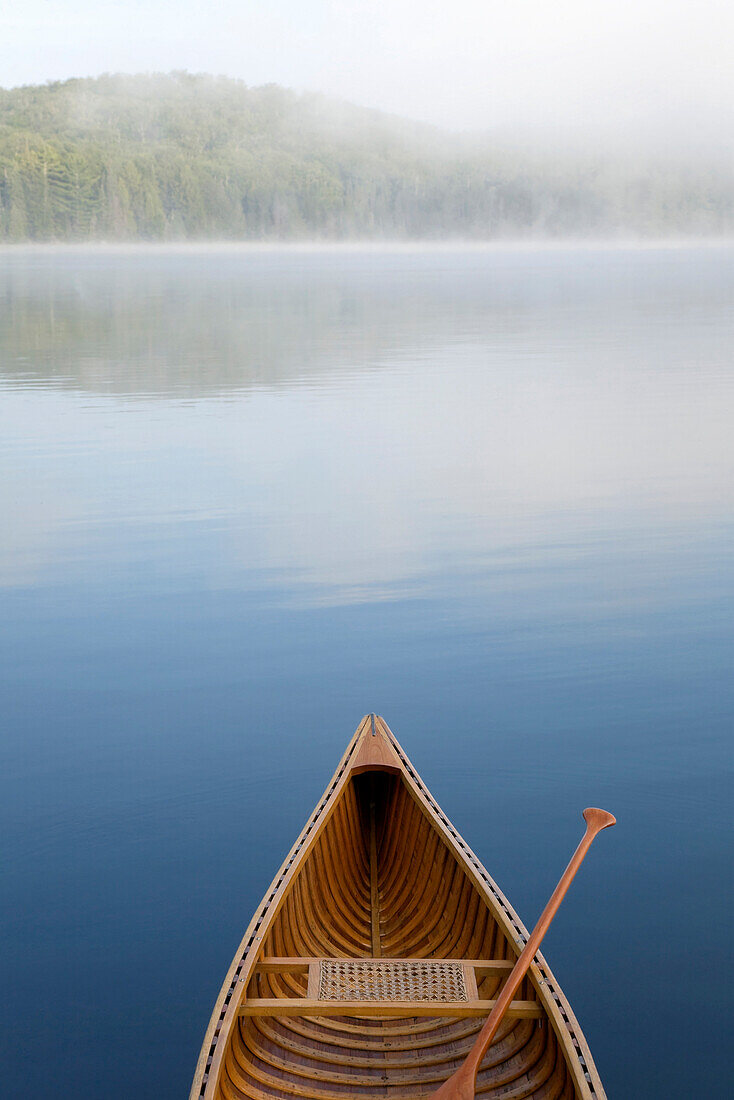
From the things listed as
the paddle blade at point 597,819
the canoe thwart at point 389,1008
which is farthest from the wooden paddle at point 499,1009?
the canoe thwart at point 389,1008

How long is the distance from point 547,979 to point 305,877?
137 cm

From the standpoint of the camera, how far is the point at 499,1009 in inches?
157

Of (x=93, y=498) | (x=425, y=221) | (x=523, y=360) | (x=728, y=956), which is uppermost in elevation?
(x=425, y=221)

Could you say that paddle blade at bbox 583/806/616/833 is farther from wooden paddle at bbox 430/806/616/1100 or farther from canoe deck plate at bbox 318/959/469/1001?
canoe deck plate at bbox 318/959/469/1001

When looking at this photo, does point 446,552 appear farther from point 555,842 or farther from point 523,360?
point 523,360

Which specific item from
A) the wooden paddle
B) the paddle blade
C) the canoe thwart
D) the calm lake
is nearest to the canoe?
the canoe thwart

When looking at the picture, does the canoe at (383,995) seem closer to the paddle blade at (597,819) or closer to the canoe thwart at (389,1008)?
the canoe thwart at (389,1008)

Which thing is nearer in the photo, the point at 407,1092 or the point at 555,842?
the point at 407,1092

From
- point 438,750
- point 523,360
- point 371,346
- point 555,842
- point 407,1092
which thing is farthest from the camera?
point 371,346

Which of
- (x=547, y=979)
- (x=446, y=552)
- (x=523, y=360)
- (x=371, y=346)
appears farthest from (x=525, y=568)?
(x=371, y=346)

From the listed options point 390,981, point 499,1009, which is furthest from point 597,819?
point 390,981

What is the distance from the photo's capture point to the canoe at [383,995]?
159 inches

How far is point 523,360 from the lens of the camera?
2789 centimetres

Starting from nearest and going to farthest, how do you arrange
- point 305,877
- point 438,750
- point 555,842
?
point 305,877, point 555,842, point 438,750
